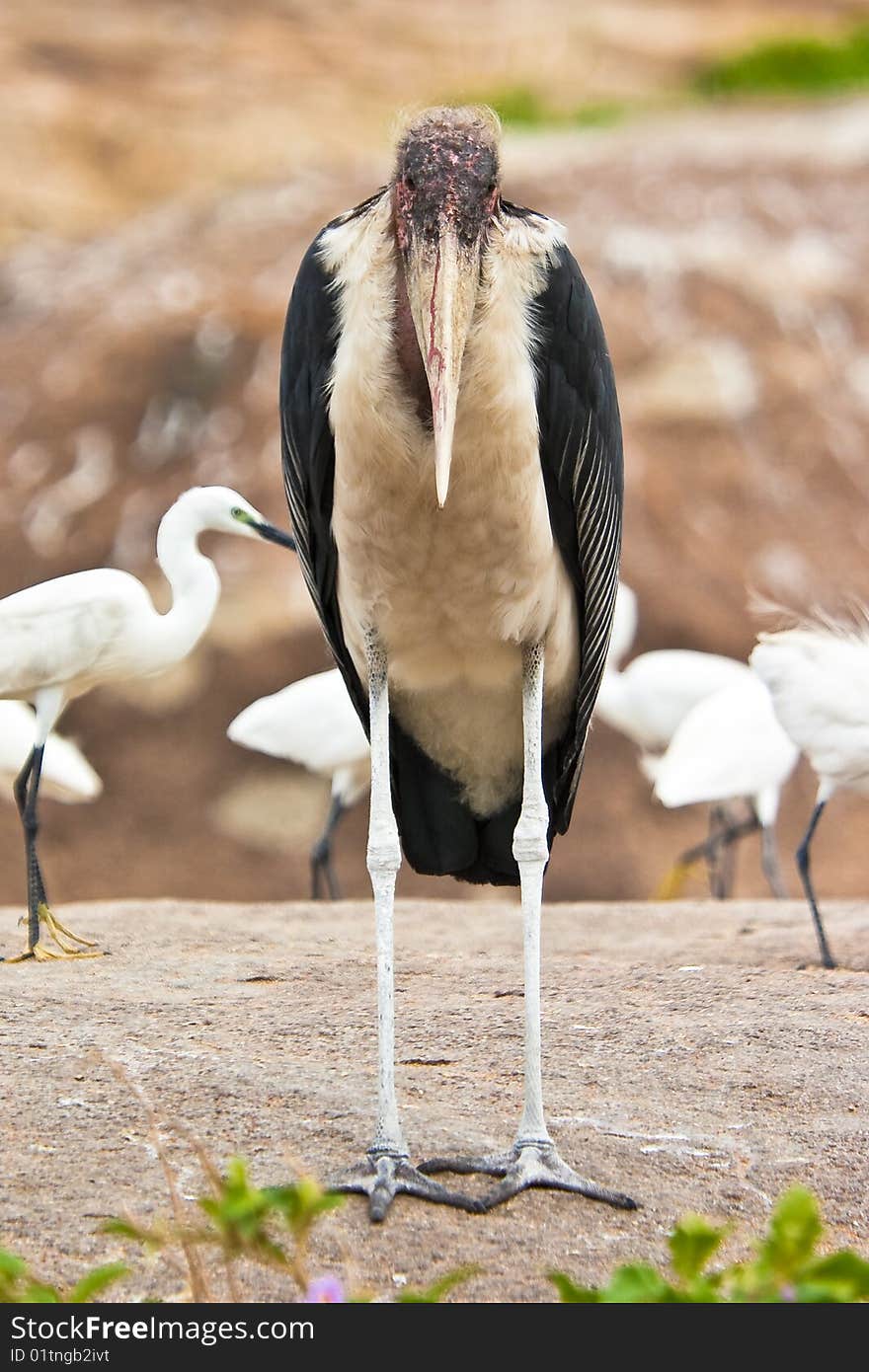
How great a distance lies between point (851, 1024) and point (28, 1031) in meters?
2.09

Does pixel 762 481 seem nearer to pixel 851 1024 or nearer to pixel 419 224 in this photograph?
pixel 851 1024

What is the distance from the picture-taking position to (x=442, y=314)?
2941 mm

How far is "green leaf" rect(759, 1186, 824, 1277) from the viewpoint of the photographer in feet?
6.63

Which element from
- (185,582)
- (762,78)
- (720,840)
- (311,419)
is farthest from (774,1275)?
(762,78)

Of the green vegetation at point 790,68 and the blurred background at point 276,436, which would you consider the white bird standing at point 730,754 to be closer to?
the blurred background at point 276,436

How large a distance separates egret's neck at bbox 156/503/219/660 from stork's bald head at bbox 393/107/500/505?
113 inches

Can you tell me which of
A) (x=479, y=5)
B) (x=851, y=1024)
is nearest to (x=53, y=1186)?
(x=851, y=1024)

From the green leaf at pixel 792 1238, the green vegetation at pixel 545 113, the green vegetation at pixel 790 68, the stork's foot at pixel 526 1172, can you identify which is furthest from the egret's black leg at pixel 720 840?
the green vegetation at pixel 790 68

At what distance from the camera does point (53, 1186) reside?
3.06m

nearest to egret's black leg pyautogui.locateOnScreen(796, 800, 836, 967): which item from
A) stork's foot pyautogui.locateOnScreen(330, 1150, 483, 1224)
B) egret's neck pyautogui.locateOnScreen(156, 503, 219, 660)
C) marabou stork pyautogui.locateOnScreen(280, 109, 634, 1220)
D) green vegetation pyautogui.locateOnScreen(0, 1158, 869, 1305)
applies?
marabou stork pyautogui.locateOnScreen(280, 109, 634, 1220)

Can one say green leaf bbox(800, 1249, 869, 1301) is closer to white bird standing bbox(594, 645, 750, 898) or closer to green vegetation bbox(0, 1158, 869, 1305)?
green vegetation bbox(0, 1158, 869, 1305)

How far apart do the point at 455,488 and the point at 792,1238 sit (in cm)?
160

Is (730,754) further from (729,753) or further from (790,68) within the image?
(790,68)

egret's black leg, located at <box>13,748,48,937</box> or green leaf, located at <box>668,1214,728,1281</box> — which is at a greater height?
egret's black leg, located at <box>13,748,48,937</box>
